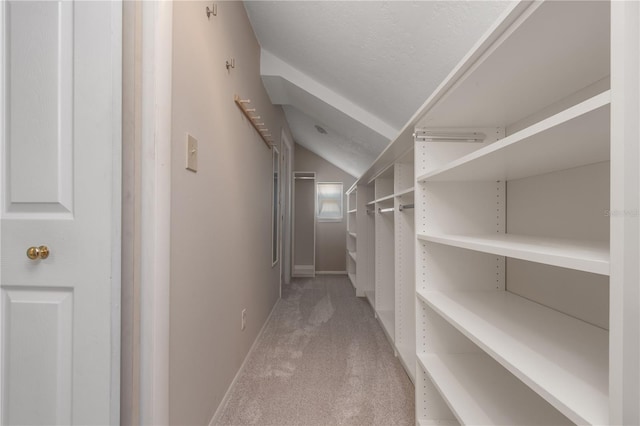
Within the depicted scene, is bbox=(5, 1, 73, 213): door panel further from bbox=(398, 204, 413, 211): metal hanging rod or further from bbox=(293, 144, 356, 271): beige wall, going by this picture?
bbox=(293, 144, 356, 271): beige wall

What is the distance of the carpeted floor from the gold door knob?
3.61 ft

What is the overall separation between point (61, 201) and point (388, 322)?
2.32 metres

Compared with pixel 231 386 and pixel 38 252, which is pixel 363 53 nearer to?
pixel 38 252

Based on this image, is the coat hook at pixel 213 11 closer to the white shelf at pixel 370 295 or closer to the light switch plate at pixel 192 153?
the light switch plate at pixel 192 153

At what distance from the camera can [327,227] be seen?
18.0 feet

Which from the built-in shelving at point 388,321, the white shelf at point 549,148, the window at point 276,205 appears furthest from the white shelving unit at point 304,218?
→ the white shelf at point 549,148

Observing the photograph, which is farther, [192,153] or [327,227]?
[327,227]

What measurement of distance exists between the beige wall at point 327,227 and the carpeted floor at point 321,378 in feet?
8.19

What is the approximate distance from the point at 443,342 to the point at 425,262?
0.37 meters

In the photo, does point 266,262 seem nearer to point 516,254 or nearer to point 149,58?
point 149,58

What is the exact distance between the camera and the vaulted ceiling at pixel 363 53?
4.22 ft

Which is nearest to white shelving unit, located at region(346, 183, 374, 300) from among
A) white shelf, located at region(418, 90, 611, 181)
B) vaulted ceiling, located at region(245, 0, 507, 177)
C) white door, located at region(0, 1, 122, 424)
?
vaulted ceiling, located at region(245, 0, 507, 177)

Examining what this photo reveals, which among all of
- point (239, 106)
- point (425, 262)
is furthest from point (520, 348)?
point (239, 106)

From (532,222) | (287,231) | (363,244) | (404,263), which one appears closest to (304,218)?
(287,231)
